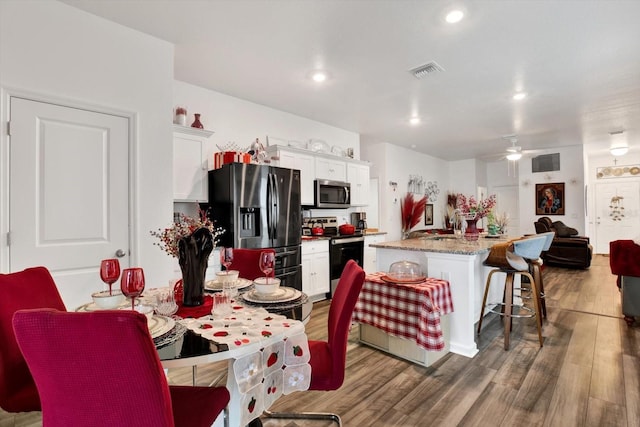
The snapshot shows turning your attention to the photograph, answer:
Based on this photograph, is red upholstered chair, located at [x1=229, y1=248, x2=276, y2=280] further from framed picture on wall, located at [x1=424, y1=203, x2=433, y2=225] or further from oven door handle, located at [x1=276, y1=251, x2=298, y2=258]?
framed picture on wall, located at [x1=424, y1=203, x2=433, y2=225]

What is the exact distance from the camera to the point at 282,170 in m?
3.79

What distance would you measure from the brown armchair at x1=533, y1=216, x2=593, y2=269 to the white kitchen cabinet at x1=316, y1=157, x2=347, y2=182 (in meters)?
4.59

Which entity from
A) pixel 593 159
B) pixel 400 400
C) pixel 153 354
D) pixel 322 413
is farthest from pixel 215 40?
pixel 593 159

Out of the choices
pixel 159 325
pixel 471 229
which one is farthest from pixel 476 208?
pixel 159 325

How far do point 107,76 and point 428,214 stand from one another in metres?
7.00

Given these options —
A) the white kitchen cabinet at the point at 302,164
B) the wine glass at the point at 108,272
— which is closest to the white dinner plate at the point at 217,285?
the wine glass at the point at 108,272

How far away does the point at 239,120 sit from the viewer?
13.5ft

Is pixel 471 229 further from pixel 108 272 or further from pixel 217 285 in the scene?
pixel 108 272

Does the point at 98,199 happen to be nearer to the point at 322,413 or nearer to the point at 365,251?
the point at 322,413

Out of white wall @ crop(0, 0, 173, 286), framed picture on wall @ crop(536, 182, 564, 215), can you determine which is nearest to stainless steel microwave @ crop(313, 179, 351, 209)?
white wall @ crop(0, 0, 173, 286)

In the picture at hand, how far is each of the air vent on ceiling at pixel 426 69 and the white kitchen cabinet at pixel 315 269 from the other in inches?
92.6

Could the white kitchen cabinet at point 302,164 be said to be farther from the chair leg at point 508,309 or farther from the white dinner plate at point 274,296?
the white dinner plate at point 274,296

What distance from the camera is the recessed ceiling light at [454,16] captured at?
7.50 ft

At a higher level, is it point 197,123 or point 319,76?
point 319,76
